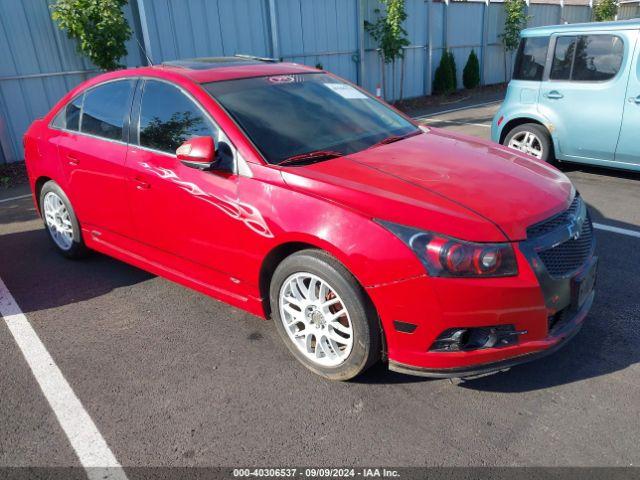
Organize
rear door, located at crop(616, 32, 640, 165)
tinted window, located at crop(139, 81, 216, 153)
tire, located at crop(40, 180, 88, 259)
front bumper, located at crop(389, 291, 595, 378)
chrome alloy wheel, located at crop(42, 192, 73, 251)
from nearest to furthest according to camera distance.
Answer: front bumper, located at crop(389, 291, 595, 378), tinted window, located at crop(139, 81, 216, 153), tire, located at crop(40, 180, 88, 259), chrome alloy wheel, located at crop(42, 192, 73, 251), rear door, located at crop(616, 32, 640, 165)

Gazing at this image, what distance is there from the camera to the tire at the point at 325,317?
2627mm

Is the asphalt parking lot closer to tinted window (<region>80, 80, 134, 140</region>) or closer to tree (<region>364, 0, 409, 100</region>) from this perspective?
tinted window (<region>80, 80, 134, 140</region>)

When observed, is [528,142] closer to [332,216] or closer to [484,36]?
[332,216]

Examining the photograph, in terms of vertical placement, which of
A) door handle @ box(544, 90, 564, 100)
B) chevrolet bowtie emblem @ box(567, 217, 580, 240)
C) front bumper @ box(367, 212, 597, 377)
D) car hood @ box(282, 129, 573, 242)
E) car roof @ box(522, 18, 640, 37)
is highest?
car roof @ box(522, 18, 640, 37)

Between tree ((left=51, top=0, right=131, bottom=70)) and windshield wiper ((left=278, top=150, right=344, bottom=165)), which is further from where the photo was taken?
tree ((left=51, top=0, right=131, bottom=70))

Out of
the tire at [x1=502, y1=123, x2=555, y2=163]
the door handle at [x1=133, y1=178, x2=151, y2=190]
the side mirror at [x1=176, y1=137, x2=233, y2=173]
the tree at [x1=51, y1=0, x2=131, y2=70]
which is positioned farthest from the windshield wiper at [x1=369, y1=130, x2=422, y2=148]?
the tree at [x1=51, y1=0, x2=131, y2=70]

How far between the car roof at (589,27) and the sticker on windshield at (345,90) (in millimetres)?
3680

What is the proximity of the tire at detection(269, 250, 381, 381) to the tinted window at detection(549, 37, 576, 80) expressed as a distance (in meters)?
5.19

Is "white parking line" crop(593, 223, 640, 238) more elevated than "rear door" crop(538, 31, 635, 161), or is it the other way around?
"rear door" crop(538, 31, 635, 161)

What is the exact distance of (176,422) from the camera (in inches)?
106

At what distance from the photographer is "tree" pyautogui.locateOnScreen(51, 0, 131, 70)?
364 inches

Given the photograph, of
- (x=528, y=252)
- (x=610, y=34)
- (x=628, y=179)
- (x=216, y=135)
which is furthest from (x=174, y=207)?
(x=628, y=179)

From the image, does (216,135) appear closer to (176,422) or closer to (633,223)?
(176,422)

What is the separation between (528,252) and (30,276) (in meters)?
4.18
